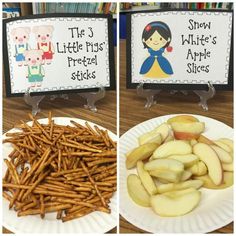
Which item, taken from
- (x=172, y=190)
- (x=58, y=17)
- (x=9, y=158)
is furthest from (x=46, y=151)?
(x=58, y=17)

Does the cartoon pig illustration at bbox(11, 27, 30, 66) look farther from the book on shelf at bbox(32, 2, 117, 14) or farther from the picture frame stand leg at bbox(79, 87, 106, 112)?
the book on shelf at bbox(32, 2, 117, 14)

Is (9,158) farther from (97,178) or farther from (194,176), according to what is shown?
(194,176)

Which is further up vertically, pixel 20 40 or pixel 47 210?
pixel 20 40

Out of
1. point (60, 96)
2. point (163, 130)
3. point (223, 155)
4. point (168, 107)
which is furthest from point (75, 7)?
point (223, 155)

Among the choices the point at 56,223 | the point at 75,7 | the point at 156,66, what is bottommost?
the point at 56,223

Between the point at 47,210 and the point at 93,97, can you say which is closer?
the point at 47,210

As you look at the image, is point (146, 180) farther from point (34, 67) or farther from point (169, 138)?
point (34, 67)

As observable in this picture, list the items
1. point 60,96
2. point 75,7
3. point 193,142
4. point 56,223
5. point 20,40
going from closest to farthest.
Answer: point 56,223
point 193,142
point 20,40
point 60,96
point 75,7

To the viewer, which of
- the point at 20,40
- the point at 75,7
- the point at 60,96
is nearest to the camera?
the point at 20,40
